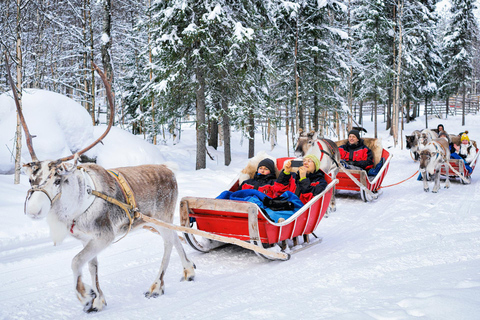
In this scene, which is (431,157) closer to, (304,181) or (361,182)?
(361,182)

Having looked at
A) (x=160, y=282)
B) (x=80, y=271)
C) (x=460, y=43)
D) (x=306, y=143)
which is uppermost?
(x=460, y=43)

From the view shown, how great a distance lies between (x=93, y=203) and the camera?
3.61 metres

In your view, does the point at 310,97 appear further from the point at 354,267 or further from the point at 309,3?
the point at 354,267

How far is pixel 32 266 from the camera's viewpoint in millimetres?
5070

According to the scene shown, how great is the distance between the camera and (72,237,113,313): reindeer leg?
11.6 ft

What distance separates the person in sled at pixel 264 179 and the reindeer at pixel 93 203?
2123mm

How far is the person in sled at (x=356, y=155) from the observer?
1042 centimetres

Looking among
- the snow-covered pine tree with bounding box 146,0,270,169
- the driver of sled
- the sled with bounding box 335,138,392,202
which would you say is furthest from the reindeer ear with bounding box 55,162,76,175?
the snow-covered pine tree with bounding box 146,0,270,169

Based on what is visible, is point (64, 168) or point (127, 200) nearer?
point (64, 168)

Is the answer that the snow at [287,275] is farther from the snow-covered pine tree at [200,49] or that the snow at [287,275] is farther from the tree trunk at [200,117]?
the tree trunk at [200,117]

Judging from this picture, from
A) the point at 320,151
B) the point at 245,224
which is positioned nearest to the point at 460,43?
the point at 320,151

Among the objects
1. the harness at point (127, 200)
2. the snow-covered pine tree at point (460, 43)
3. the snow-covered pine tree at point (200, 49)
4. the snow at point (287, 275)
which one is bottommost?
the snow at point (287, 275)

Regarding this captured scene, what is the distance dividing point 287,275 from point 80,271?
2.40 m

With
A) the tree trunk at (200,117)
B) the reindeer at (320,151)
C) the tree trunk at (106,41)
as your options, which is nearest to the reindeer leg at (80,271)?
the reindeer at (320,151)
